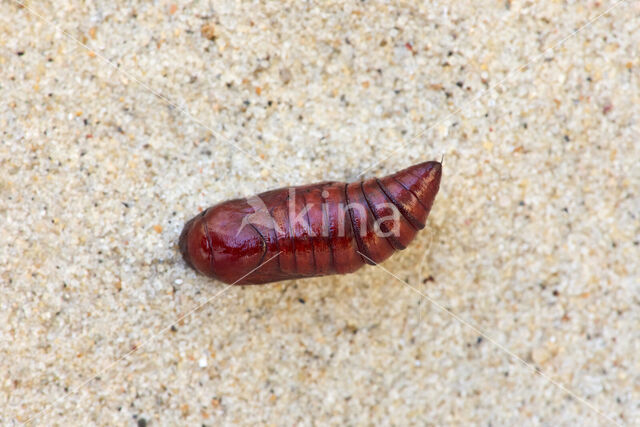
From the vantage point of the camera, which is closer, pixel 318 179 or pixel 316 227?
pixel 316 227

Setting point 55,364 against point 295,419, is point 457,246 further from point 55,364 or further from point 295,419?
point 55,364

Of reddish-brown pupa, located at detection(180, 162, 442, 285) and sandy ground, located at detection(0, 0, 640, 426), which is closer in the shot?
reddish-brown pupa, located at detection(180, 162, 442, 285)

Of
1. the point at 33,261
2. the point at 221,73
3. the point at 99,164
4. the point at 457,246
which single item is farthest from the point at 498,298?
the point at 33,261

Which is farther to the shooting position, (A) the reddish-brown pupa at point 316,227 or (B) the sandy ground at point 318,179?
(B) the sandy ground at point 318,179

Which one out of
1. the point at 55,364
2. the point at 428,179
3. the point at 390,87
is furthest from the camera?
the point at 390,87
